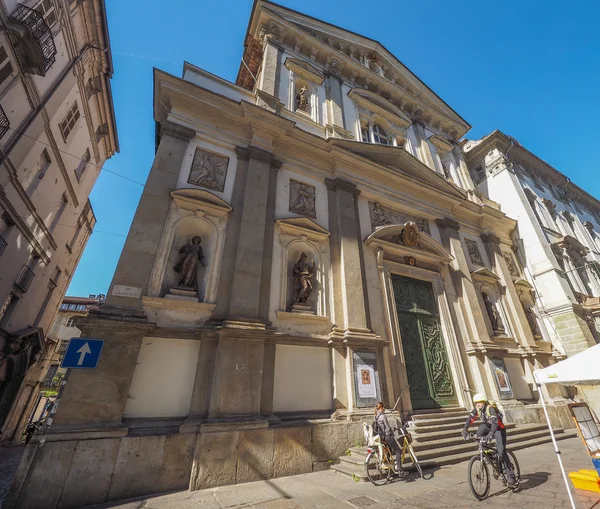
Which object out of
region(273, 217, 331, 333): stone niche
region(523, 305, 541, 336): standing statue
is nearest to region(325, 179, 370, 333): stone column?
region(273, 217, 331, 333): stone niche

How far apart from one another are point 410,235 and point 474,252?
3.96 metres

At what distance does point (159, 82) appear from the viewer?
24.4 ft

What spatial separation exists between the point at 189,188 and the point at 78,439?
4.86 metres

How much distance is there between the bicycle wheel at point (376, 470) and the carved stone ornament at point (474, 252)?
904 centimetres

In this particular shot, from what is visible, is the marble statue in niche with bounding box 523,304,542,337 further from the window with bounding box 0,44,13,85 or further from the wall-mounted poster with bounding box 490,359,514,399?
the window with bounding box 0,44,13,85

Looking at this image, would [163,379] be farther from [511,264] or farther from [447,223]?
[511,264]

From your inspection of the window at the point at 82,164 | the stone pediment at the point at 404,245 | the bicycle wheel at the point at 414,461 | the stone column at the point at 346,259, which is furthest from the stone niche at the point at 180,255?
the window at the point at 82,164

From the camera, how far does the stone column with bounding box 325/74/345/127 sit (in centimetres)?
1091

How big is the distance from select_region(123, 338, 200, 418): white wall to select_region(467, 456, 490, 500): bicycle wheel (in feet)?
14.1

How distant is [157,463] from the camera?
4191 millimetres

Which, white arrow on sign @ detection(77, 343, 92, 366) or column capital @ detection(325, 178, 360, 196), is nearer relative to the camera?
white arrow on sign @ detection(77, 343, 92, 366)

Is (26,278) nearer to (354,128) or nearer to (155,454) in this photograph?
(155,454)

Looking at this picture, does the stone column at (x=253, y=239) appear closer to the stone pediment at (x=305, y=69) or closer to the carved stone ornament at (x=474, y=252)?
the stone pediment at (x=305, y=69)

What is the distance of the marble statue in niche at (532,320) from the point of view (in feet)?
36.1
